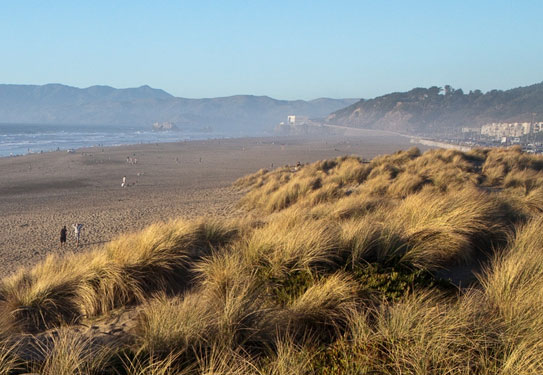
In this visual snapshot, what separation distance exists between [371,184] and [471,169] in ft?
16.4

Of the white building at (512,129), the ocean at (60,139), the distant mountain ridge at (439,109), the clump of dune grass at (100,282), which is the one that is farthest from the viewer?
the distant mountain ridge at (439,109)

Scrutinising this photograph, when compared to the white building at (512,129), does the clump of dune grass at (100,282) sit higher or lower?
higher

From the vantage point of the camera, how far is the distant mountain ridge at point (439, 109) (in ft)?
389

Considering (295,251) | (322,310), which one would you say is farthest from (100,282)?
(322,310)

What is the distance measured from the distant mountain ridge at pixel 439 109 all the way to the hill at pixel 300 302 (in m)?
112

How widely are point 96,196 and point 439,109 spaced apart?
150 meters

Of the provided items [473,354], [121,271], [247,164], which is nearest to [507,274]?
[473,354]

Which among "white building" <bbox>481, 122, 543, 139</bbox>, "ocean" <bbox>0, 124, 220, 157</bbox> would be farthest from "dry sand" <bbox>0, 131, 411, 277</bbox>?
"white building" <bbox>481, 122, 543, 139</bbox>

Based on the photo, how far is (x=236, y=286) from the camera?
11.0ft

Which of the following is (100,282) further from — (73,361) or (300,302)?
(300,302)

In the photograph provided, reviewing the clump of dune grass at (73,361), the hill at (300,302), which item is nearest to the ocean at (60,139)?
the hill at (300,302)

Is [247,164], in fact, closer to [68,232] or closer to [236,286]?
[68,232]

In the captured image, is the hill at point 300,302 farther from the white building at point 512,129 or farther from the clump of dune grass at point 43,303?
the white building at point 512,129

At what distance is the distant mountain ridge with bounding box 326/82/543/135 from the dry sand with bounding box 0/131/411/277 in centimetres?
9600
